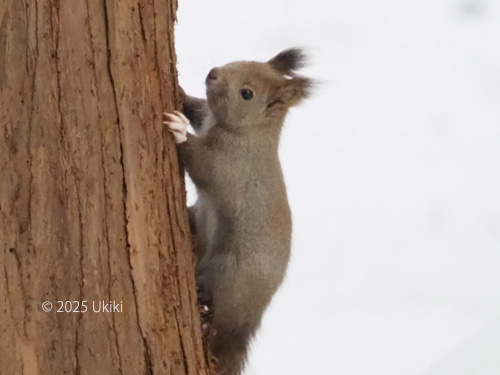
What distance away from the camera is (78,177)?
6.52ft

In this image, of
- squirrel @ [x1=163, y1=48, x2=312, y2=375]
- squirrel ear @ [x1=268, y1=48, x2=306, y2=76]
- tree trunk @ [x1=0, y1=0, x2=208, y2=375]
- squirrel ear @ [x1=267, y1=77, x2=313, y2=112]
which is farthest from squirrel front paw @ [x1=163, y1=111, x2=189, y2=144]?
squirrel ear @ [x1=268, y1=48, x2=306, y2=76]

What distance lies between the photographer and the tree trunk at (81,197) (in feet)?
6.40

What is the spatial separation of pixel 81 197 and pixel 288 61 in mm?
1137

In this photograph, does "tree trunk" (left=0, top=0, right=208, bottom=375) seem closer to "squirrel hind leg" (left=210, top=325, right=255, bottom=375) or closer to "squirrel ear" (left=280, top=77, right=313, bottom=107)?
"squirrel hind leg" (left=210, top=325, right=255, bottom=375)

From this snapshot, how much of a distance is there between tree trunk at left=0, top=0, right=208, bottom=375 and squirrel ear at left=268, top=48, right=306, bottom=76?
0.83m

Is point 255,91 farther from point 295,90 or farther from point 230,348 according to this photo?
point 230,348

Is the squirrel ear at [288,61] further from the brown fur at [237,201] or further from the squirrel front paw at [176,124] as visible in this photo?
the squirrel front paw at [176,124]

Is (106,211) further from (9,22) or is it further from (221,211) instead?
(221,211)

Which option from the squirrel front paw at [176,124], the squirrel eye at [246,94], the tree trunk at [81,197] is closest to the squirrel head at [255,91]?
the squirrel eye at [246,94]

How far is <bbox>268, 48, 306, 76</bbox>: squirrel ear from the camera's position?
2895 millimetres

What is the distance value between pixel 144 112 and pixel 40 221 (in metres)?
0.37

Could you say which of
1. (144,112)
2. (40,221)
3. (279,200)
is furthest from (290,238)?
(40,221)

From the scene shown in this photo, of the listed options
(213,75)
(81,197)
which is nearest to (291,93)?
(213,75)

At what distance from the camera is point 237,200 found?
265cm
